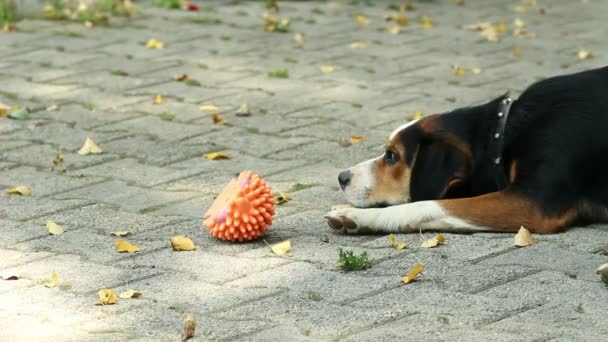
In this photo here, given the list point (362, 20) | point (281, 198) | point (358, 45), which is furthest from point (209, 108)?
point (362, 20)

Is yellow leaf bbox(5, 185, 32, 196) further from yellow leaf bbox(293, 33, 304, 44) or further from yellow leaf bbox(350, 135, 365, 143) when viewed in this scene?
yellow leaf bbox(293, 33, 304, 44)

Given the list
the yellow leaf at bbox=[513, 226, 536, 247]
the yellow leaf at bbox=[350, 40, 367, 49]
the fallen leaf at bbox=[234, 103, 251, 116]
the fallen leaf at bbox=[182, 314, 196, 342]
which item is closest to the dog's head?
the yellow leaf at bbox=[513, 226, 536, 247]

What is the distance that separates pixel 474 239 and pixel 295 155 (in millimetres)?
1694

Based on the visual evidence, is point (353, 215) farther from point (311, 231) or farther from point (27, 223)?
point (27, 223)

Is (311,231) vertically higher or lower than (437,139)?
lower

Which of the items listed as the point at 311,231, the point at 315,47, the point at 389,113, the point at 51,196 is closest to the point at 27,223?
the point at 51,196

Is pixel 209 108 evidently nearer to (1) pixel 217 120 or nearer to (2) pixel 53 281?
(1) pixel 217 120

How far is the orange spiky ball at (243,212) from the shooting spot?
457 cm

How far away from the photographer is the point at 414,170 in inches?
193

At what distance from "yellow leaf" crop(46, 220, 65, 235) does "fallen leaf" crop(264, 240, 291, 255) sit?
3.16ft

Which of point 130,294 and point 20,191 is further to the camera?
point 20,191

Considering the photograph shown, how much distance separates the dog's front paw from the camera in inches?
186

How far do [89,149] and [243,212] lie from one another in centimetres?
193

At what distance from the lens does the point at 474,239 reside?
462 cm
